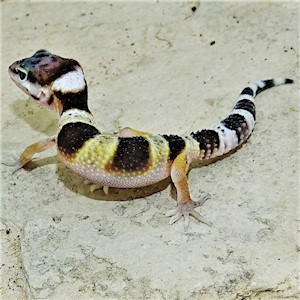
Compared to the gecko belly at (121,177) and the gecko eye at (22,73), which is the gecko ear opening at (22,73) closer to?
the gecko eye at (22,73)

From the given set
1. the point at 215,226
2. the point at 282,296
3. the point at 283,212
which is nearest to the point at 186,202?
the point at 215,226

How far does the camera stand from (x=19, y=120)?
5027 millimetres

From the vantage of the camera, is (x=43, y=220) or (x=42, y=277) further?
(x=43, y=220)

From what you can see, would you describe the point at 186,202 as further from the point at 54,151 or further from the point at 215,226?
the point at 54,151

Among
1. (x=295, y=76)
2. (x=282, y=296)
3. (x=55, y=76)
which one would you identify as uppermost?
(x=55, y=76)

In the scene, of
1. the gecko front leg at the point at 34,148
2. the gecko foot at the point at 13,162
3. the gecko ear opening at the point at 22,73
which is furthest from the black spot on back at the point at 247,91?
the gecko foot at the point at 13,162

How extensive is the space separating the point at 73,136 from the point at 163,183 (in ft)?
2.56

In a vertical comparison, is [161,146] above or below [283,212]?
above

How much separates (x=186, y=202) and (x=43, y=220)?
3.32 ft

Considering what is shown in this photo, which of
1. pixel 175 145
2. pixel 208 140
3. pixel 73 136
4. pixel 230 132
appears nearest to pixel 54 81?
pixel 73 136

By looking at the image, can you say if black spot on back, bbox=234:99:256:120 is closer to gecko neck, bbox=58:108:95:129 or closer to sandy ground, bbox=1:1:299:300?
sandy ground, bbox=1:1:299:300

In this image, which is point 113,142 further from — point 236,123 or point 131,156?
point 236,123

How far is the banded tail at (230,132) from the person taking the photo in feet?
14.0

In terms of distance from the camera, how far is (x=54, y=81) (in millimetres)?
4352
